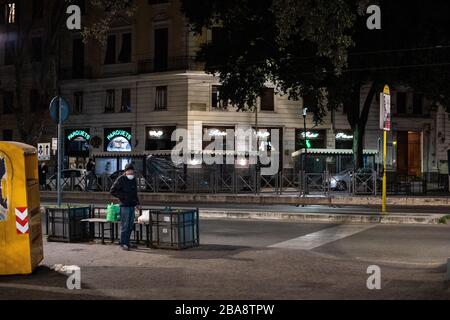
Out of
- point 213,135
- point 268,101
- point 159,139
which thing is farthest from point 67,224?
point 268,101

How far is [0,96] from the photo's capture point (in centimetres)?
5072

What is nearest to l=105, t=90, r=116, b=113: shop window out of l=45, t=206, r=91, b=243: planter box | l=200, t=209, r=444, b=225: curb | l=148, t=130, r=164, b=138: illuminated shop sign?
l=148, t=130, r=164, b=138: illuminated shop sign

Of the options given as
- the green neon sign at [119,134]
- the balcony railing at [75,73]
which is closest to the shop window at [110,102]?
the green neon sign at [119,134]

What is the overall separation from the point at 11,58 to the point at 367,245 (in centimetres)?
4258

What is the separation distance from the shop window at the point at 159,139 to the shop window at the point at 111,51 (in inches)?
256

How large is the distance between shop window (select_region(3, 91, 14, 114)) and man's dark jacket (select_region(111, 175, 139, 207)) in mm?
40183

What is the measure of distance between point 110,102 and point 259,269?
120 feet

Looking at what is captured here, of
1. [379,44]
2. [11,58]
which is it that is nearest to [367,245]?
[379,44]

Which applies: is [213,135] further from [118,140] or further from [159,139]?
[118,140]

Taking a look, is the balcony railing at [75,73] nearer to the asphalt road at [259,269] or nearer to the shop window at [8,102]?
the shop window at [8,102]

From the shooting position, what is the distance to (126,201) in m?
12.6

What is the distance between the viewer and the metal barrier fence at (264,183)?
99.6 ft

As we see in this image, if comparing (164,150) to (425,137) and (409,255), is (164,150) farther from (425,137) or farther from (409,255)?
(409,255)

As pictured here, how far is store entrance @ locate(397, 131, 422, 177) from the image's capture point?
47438 mm
